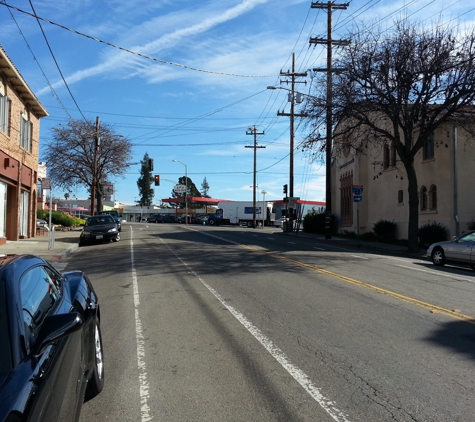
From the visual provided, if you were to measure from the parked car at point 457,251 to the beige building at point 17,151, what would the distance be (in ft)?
60.7

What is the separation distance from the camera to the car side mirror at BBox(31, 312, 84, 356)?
2928 mm

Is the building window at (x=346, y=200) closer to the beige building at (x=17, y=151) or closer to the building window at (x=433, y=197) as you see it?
the building window at (x=433, y=197)

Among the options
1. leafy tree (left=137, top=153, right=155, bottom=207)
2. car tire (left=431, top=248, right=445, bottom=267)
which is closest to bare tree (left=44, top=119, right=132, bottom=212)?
car tire (left=431, top=248, right=445, bottom=267)

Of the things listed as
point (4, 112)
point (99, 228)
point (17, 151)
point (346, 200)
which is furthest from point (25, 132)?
point (346, 200)

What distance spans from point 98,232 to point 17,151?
585cm

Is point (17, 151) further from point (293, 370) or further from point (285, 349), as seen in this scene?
point (293, 370)

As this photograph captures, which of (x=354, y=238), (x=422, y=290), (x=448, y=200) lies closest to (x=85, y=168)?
(x=354, y=238)

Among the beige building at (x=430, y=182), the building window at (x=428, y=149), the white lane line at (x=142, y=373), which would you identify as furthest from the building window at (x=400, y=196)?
the white lane line at (x=142, y=373)

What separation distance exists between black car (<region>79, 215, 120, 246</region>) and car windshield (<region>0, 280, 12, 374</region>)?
22.8 meters

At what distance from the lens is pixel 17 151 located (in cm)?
2494

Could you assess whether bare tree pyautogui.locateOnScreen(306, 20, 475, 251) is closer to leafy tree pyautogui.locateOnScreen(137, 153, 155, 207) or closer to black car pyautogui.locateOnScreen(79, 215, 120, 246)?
black car pyautogui.locateOnScreen(79, 215, 120, 246)

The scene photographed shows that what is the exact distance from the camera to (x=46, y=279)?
14.1ft

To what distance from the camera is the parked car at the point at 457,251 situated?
1569 cm

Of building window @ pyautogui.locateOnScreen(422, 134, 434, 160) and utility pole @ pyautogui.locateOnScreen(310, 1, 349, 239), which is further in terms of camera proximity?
building window @ pyautogui.locateOnScreen(422, 134, 434, 160)
